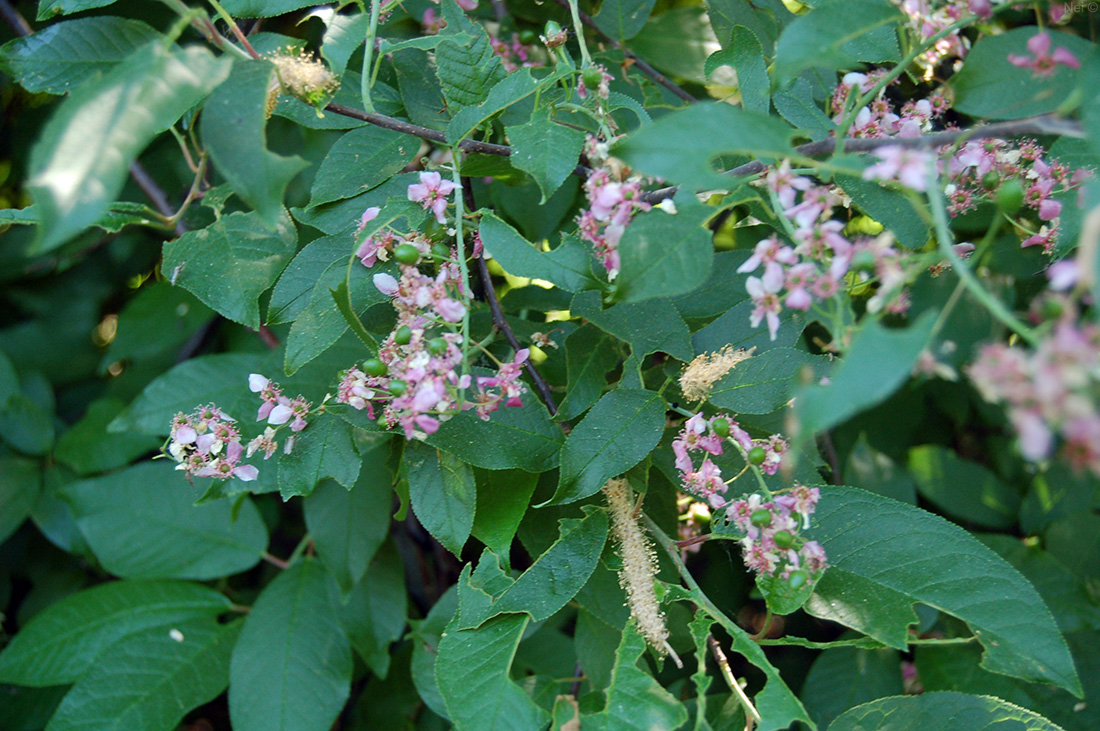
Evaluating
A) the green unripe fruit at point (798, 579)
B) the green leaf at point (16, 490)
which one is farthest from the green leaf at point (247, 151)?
the green leaf at point (16, 490)

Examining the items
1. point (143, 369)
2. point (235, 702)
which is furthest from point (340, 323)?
point (143, 369)

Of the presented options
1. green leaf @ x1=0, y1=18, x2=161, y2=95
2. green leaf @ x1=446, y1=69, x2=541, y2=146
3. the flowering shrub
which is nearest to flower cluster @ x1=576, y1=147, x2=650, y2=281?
the flowering shrub

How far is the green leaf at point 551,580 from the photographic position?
33.6 inches

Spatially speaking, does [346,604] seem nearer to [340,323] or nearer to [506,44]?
[340,323]

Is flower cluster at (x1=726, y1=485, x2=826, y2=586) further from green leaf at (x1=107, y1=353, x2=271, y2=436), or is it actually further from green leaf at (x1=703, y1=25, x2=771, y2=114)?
green leaf at (x1=107, y1=353, x2=271, y2=436)

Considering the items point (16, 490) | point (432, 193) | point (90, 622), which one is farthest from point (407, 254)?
point (16, 490)

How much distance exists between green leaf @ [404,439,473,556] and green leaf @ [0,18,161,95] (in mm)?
625

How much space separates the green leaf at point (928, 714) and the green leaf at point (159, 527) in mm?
1085

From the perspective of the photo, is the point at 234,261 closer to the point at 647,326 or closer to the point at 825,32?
the point at 647,326

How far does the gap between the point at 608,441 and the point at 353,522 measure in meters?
0.63

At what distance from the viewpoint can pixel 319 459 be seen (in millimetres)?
896

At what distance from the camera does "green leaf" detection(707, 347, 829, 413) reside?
0.84m

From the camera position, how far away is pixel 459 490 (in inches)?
34.4

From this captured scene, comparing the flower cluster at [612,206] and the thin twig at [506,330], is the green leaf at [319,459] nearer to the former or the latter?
the thin twig at [506,330]
